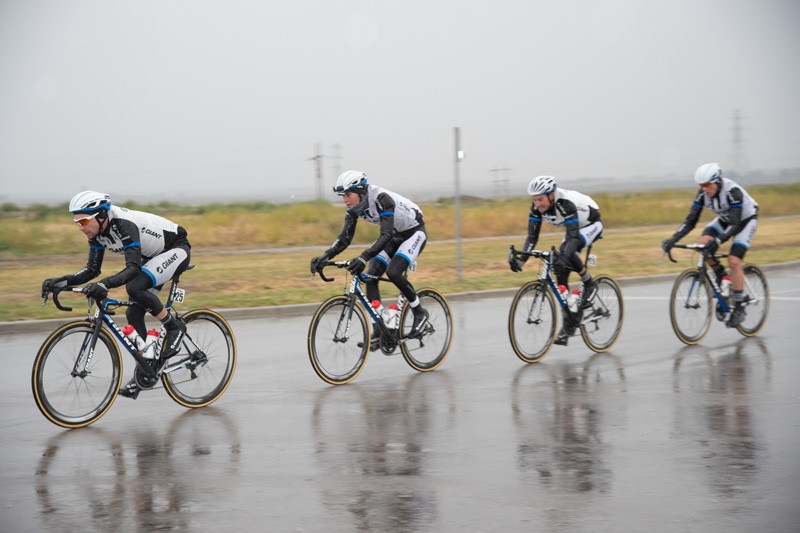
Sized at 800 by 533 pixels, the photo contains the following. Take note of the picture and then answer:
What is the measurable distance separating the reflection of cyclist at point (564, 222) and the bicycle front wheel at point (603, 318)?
160mm

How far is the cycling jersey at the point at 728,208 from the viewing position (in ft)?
39.4

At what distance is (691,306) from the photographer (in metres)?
12.1

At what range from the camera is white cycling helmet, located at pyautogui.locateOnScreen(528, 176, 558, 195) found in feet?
35.6

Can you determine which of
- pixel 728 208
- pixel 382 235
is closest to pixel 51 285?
pixel 382 235

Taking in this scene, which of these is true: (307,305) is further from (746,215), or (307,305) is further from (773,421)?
(773,421)

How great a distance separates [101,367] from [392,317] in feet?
10.3

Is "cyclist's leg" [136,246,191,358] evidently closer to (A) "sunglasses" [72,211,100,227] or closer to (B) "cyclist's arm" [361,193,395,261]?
(A) "sunglasses" [72,211,100,227]

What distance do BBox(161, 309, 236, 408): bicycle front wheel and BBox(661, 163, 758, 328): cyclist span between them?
17.6 ft

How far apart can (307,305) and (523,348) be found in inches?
222

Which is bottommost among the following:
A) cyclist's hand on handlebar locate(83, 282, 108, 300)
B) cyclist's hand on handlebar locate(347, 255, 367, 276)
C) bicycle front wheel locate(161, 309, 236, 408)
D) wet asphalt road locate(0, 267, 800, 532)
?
wet asphalt road locate(0, 267, 800, 532)

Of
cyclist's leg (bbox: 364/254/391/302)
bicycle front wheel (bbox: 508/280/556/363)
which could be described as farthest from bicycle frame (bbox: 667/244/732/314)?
cyclist's leg (bbox: 364/254/391/302)

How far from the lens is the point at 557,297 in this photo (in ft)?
37.0

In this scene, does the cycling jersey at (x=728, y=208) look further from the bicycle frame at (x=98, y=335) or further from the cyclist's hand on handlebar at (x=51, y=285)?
the cyclist's hand on handlebar at (x=51, y=285)

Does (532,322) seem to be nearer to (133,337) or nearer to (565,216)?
(565,216)
